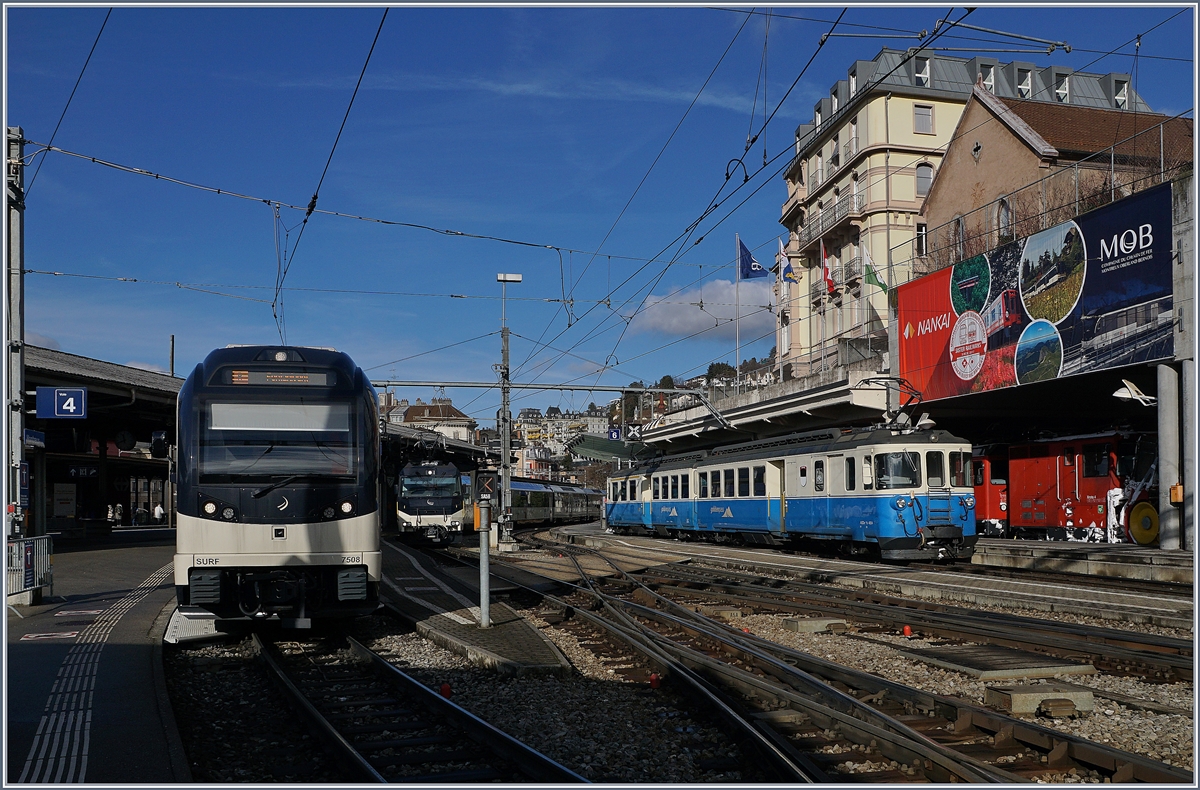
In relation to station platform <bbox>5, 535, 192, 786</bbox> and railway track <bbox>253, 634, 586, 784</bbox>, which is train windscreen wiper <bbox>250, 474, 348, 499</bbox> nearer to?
railway track <bbox>253, 634, 586, 784</bbox>

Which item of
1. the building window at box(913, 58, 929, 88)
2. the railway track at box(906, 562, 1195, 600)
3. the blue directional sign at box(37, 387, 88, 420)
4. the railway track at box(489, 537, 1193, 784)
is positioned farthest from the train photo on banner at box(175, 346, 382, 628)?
the building window at box(913, 58, 929, 88)

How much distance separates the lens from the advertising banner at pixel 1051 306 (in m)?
21.0

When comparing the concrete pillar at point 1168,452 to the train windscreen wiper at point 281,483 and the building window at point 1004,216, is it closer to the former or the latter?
the building window at point 1004,216

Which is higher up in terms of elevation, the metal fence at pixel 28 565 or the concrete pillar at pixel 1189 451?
the concrete pillar at pixel 1189 451

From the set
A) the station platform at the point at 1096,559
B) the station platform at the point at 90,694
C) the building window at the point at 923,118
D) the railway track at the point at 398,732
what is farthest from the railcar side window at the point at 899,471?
the building window at the point at 923,118

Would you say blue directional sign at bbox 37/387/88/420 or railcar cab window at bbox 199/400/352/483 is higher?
blue directional sign at bbox 37/387/88/420

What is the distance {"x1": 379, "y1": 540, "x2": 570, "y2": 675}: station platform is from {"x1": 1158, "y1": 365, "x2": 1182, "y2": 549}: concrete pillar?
520 inches

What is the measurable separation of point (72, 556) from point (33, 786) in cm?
2322

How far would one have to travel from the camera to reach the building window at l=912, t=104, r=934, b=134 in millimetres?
52812

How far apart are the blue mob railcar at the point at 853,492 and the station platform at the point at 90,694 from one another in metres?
13.3

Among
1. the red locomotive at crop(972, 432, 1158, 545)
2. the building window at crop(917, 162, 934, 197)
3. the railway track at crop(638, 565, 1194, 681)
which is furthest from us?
the building window at crop(917, 162, 934, 197)

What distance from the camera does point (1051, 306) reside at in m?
23.8

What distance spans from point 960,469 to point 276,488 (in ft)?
48.7

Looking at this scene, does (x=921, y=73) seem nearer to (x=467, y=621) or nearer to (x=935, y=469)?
(x=935, y=469)
